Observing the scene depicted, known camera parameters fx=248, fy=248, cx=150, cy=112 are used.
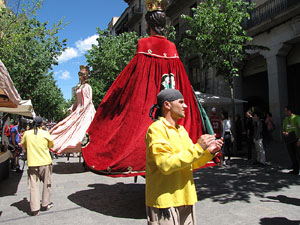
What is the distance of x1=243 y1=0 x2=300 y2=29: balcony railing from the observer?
455 inches

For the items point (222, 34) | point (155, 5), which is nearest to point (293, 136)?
point (222, 34)

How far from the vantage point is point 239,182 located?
19.0ft

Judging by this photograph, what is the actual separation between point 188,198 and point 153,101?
6.93ft

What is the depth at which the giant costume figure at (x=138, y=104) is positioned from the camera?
3.63 m

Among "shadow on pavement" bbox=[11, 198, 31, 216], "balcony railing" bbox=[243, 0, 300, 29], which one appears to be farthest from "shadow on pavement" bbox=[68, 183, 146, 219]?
"balcony railing" bbox=[243, 0, 300, 29]

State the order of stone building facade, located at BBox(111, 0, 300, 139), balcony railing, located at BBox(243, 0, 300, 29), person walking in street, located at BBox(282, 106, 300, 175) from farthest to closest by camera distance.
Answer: stone building facade, located at BBox(111, 0, 300, 139)
balcony railing, located at BBox(243, 0, 300, 29)
person walking in street, located at BBox(282, 106, 300, 175)

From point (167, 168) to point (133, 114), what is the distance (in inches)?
83.6

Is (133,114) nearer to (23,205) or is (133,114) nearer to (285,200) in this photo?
(23,205)

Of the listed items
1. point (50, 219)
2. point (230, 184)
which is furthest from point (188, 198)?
point (230, 184)

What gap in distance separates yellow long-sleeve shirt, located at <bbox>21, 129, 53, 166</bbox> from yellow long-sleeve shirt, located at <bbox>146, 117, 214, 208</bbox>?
3004 millimetres

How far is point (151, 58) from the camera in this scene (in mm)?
3996

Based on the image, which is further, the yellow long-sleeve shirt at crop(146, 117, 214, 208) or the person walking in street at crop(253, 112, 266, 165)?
the person walking in street at crop(253, 112, 266, 165)

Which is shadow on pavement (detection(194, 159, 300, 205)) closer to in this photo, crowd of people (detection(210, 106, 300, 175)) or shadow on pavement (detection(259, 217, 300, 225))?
crowd of people (detection(210, 106, 300, 175))

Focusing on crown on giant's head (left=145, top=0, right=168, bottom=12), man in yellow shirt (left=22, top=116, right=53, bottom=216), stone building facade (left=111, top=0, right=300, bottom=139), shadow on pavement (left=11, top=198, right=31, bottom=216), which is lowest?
shadow on pavement (left=11, top=198, right=31, bottom=216)
